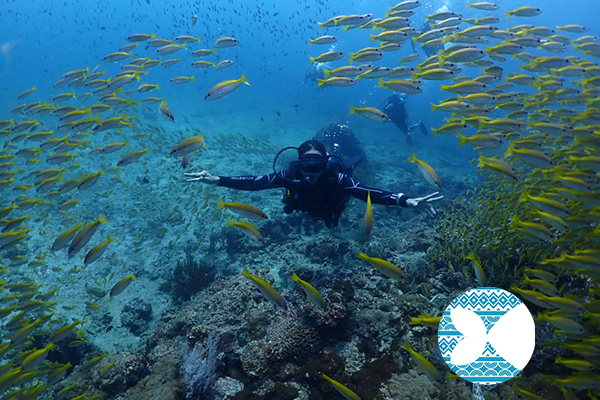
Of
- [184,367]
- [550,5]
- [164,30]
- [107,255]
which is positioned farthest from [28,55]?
[550,5]

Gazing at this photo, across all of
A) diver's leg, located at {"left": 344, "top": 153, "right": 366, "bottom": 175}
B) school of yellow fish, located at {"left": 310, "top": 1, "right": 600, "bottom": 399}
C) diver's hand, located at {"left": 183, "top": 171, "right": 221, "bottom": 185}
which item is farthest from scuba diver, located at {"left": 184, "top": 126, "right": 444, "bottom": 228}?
diver's leg, located at {"left": 344, "top": 153, "right": 366, "bottom": 175}

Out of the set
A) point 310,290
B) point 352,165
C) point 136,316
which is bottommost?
point 136,316

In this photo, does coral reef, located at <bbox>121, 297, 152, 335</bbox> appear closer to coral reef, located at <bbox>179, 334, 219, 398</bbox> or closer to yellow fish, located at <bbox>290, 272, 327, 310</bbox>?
coral reef, located at <bbox>179, 334, 219, 398</bbox>

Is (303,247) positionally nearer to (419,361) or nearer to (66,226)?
(419,361)

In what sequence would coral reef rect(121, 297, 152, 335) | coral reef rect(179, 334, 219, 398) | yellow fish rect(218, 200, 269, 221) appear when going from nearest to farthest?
yellow fish rect(218, 200, 269, 221) < coral reef rect(179, 334, 219, 398) < coral reef rect(121, 297, 152, 335)

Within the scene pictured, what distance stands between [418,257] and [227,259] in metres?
5.44

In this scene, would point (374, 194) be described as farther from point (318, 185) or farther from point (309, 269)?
point (309, 269)

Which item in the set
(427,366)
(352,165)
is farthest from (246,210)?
(352,165)

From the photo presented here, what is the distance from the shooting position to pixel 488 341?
11.1 feet

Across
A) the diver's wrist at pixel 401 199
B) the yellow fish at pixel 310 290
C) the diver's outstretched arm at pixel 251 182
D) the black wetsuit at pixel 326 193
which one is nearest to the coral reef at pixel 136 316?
the diver's outstretched arm at pixel 251 182

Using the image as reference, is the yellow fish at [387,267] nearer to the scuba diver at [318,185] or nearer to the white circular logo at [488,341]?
the white circular logo at [488,341]

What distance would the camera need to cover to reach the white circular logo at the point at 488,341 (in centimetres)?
348

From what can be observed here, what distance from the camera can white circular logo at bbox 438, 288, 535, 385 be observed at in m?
3.48

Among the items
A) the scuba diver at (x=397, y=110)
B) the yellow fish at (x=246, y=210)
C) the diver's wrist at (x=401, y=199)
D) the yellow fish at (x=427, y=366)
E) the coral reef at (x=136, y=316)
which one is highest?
the yellow fish at (x=246, y=210)
